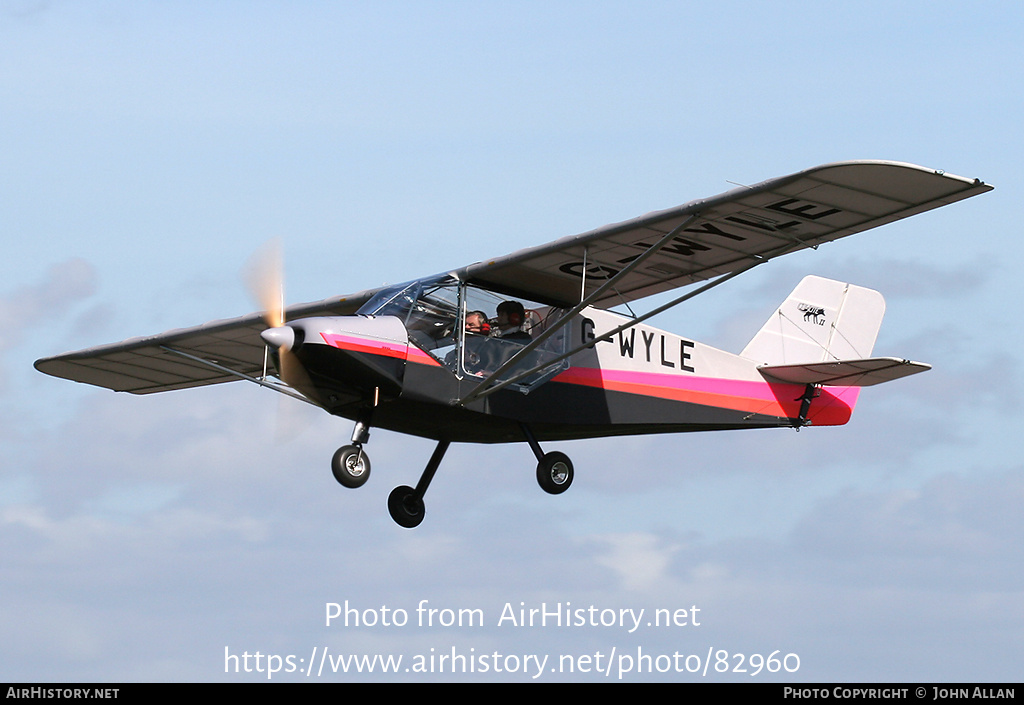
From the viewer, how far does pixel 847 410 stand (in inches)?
881

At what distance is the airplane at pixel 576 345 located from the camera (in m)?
16.9

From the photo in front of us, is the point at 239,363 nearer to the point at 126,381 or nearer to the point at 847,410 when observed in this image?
the point at 126,381

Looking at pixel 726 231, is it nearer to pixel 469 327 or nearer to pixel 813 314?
pixel 469 327

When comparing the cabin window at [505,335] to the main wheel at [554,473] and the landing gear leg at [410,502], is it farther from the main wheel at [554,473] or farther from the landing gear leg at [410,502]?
the landing gear leg at [410,502]

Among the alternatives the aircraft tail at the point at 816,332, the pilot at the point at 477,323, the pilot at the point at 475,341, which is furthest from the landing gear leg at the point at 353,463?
the aircraft tail at the point at 816,332

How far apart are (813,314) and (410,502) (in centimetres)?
703

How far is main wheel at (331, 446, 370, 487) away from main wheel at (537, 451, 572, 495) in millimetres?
2281

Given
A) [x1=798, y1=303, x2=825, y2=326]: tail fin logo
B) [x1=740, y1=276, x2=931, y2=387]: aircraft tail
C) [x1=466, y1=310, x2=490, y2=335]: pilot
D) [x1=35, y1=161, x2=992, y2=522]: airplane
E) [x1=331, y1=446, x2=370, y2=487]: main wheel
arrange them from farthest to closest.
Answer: [x1=798, y1=303, x2=825, y2=326]: tail fin logo < [x1=740, y1=276, x2=931, y2=387]: aircraft tail < [x1=466, y1=310, x2=490, y2=335]: pilot < [x1=331, y1=446, x2=370, y2=487]: main wheel < [x1=35, y1=161, x2=992, y2=522]: airplane

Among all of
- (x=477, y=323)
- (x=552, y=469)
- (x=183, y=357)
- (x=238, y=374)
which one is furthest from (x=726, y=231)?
(x=183, y=357)

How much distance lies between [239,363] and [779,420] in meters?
7.56

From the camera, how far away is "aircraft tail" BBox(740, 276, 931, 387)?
2178cm

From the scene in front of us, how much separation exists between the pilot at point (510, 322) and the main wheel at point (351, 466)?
226 cm

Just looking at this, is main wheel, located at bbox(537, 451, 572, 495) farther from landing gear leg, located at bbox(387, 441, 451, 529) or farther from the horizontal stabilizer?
the horizontal stabilizer

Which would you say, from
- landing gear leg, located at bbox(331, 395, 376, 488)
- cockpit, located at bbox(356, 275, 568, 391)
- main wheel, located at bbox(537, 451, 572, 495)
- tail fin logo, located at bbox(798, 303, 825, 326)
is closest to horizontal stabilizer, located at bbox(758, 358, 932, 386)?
tail fin logo, located at bbox(798, 303, 825, 326)
